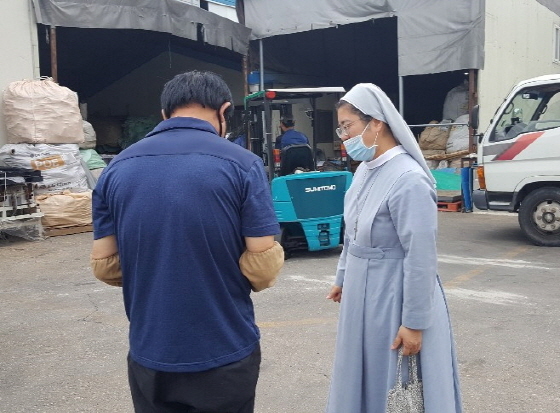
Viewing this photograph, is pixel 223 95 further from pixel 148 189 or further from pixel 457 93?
pixel 457 93

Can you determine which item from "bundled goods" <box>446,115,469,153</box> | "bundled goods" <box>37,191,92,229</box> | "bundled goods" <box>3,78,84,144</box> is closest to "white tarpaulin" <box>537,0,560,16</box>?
"bundled goods" <box>446,115,469,153</box>

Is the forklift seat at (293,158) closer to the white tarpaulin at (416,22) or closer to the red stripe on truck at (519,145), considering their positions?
the red stripe on truck at (519,145)

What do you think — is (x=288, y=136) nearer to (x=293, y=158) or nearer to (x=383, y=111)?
(x=293, y=158)

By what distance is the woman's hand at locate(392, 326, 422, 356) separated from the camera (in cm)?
253

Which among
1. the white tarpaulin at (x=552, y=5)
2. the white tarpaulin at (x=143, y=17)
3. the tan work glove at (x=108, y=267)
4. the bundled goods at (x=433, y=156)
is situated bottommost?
the tan work glove at (x=108, y=267)

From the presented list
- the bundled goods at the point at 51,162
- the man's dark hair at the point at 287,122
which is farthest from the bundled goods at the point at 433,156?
the bundled goods at the point at 51,162

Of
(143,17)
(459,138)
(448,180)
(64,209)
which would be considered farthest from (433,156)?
(64,209)

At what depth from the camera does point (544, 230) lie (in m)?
8.53

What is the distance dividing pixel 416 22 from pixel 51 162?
27.7 feet

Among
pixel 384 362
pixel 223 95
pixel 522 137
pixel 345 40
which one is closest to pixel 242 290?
pixel 223 95

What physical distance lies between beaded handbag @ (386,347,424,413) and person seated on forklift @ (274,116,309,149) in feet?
19.7

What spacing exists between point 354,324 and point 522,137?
656 cm

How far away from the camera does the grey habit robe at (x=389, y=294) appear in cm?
253

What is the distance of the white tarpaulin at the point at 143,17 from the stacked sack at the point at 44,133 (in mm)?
1656
